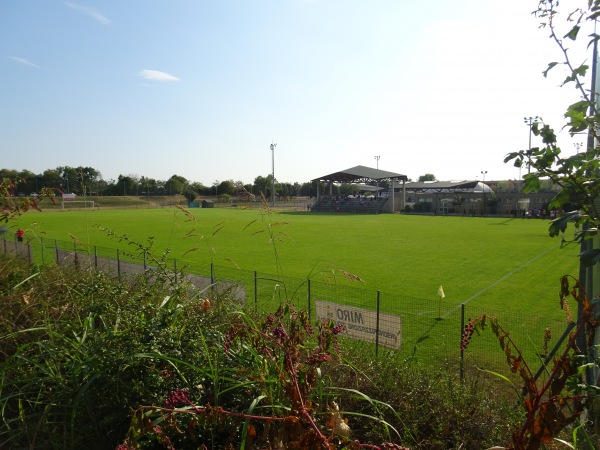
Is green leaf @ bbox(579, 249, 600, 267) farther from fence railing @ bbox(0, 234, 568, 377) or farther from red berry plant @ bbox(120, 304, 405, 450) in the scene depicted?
fence railing @ bbox(0, 234, 568, 377)

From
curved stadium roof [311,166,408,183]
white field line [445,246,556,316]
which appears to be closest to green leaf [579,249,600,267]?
white field line [445,246,556,316]

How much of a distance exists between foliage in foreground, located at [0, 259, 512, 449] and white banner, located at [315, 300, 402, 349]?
4.69 meters

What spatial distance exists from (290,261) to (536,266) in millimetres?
10916

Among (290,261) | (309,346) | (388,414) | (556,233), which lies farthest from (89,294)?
(290,261)

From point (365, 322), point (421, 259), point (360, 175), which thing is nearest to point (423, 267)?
point (421, 259)

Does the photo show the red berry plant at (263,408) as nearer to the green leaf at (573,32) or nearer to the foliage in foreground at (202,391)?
the foliage in foreground at (202,391)

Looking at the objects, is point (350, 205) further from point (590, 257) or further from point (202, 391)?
point (590, 257)

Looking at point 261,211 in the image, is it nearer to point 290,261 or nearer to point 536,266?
point 290,261

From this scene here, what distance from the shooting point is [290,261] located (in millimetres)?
21219

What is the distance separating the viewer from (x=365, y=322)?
8.05m

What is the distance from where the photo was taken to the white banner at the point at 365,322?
7.87m

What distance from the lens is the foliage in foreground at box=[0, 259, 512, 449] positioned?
2.05 metres

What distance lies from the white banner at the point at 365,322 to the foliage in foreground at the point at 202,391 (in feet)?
15.4

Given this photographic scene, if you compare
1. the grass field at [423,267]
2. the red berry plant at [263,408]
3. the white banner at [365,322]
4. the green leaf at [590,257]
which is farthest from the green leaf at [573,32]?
the white banner at [365,322]
